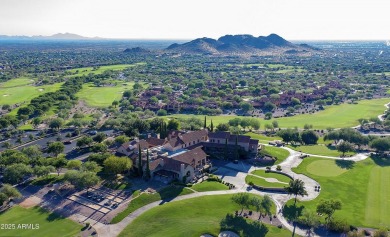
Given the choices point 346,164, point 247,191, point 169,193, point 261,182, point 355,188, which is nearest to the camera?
point 169,193

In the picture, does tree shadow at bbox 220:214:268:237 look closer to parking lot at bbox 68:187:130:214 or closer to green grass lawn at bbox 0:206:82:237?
parking lot at bbox 68:187:130:214

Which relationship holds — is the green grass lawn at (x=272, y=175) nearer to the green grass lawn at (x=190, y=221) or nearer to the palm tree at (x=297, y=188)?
the palm tree at (x=297, y=188)

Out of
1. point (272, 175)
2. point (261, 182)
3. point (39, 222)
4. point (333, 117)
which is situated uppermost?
point (39, 222)

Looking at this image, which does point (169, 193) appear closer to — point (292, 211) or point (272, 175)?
point (292, 211)

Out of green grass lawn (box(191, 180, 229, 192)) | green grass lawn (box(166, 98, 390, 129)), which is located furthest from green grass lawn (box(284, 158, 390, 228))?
A: green grass lawn (box(166, 98, 390, 129))

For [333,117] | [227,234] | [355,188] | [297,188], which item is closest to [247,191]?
[297,188]

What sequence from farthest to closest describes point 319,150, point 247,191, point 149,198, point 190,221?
1. point 319,150
2. point 247,191
3. point 149,198
4. point 190,221

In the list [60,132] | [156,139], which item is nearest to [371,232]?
[156,139]
